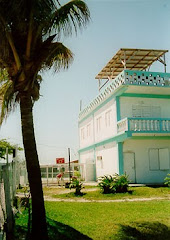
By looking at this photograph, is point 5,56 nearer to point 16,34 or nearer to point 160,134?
point 16,34

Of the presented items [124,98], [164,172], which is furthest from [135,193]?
[124,98]

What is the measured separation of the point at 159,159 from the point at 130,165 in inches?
75.3

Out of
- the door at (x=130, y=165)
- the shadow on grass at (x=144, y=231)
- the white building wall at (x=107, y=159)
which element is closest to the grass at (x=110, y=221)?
the shadow on grass at (x=144, y=231)

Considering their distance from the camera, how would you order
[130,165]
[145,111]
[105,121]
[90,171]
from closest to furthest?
[130,165] → [145,111] → [105,121] → [90,171]

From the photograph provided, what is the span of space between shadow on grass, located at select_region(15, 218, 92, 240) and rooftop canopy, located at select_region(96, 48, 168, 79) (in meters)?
11.2

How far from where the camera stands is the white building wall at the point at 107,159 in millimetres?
17250

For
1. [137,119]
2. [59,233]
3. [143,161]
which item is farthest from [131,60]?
[59,233]

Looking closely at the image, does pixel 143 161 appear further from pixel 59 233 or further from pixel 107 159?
pixel 59 233

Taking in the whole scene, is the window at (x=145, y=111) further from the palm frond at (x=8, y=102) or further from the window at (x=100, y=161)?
the palm frond at (x=8, y=102)

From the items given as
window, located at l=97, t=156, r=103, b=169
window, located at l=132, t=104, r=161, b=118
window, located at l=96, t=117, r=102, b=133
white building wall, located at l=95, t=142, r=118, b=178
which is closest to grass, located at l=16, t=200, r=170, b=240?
white building wall, located at l=95, t=142, r=118, b=178

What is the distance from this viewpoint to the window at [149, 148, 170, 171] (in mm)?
17109

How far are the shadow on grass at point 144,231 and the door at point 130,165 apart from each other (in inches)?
395

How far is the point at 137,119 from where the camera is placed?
51.0 feet

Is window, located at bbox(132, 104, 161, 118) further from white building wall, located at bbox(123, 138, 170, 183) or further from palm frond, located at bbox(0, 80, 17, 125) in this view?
palm frond, located at bbox(0, 80, 17, 125)
